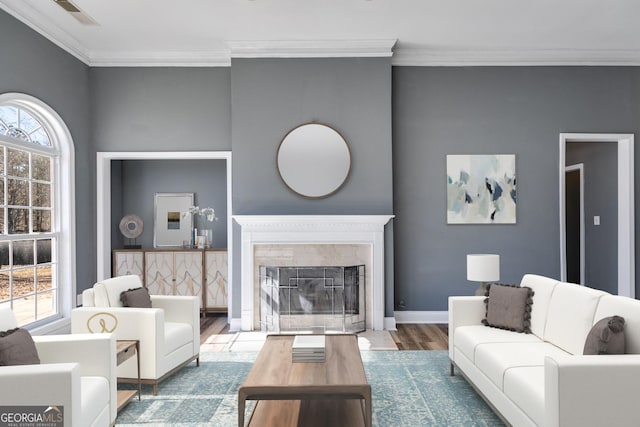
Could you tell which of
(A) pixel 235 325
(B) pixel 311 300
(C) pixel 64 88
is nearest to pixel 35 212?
(C) pixel 64 88

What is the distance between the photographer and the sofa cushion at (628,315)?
90.5 inches

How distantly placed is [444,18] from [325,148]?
1792 mm

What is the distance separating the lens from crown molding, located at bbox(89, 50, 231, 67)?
5355 millimetres

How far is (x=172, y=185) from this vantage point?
639 centimetres

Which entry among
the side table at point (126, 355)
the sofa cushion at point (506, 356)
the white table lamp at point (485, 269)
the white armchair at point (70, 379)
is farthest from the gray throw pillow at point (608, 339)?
the side table at point (126, 355)

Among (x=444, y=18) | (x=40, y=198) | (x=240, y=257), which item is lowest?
(x=240, y=257)

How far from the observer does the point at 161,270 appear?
18.9ft

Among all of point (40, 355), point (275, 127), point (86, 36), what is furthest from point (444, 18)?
point (40, 355)

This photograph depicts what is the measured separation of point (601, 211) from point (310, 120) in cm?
404

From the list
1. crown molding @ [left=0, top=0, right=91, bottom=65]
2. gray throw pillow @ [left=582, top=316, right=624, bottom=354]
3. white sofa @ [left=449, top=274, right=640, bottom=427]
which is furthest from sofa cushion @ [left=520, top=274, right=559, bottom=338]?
crown molding @ [left=0, top=0, right=91, bottom=65]

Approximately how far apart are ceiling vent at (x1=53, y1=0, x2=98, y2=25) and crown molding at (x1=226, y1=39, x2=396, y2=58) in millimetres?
1378

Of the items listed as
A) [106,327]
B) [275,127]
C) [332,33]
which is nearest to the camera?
[106,327]

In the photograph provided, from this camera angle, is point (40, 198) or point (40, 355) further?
point (40, 198)

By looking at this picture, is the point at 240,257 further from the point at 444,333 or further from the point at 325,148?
the point at 444,333
